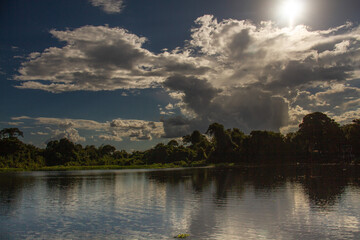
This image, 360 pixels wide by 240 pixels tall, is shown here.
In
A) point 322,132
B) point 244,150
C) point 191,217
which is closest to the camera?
point 191,217

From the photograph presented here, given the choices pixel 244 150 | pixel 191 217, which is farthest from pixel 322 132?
pixel 191 217

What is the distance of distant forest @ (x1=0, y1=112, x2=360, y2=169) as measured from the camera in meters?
132

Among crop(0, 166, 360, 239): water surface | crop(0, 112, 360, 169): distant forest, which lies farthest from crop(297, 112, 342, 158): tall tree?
crop(0, 166, 360, 239): water surface

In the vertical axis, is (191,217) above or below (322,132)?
below

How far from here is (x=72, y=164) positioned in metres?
163

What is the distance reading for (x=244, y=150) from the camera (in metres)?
149

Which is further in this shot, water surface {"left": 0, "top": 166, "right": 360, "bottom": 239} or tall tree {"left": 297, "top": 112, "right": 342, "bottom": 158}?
tall tree {"left": 297, "top": 112, "right": 342, "bottom": 158}

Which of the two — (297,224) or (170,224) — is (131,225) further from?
(297,224)

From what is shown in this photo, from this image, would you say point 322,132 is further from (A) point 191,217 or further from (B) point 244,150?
(A) point 191,217

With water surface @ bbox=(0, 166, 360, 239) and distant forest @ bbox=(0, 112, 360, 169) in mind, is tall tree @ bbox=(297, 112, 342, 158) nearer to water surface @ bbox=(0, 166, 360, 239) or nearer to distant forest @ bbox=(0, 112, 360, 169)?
distant forest @ bbox=(0, 112, 360, 169)

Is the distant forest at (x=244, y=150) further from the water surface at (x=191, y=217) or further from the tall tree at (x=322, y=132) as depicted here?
the water surface at (x=191, y=217)

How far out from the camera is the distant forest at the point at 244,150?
5202 inches

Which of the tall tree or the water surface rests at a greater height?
the tall tree

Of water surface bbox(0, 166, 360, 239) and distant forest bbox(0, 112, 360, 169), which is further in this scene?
distant forest bbox(0, 112, 360, 169)
